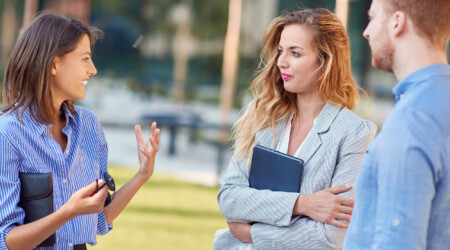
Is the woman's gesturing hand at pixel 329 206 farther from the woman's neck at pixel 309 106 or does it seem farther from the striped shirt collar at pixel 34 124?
the striped shirt collar at pixel 34 124

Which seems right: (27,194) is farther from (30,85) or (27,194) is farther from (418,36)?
(418,36)

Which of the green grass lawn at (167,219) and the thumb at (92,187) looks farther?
the green grass lawn at (167,219)

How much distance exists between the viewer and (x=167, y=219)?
6.95m

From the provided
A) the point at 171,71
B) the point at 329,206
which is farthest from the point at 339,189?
the point at 171,71

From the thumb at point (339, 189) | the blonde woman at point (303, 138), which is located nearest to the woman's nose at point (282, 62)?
the blonde woman at point (303, 138)

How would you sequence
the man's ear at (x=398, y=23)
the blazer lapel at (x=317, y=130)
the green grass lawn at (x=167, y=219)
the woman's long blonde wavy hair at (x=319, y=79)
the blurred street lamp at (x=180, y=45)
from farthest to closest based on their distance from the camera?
the blurred street lamp at (x=180, y=45), the green grass lawn at (x=167, y=219), the woman's long blonde wavy hair at (x=319, y=79), the blazer lapel at (x=317, y=130), the man's ear at (x=398, y=23)

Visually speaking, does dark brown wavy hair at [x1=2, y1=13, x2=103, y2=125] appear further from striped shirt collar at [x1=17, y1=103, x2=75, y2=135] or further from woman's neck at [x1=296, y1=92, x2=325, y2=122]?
woman's neck at [x1=296, y1=92, x2=325, y2=122]

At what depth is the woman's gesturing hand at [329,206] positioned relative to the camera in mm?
2445

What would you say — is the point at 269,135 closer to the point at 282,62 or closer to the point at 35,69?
the point at 282,62

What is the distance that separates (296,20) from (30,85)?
42.2 inches

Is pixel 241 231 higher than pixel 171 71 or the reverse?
higher

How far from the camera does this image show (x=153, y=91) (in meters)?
12.2

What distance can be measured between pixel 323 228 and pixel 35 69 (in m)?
1.18

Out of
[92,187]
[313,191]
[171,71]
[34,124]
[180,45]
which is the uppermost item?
[34,124]
